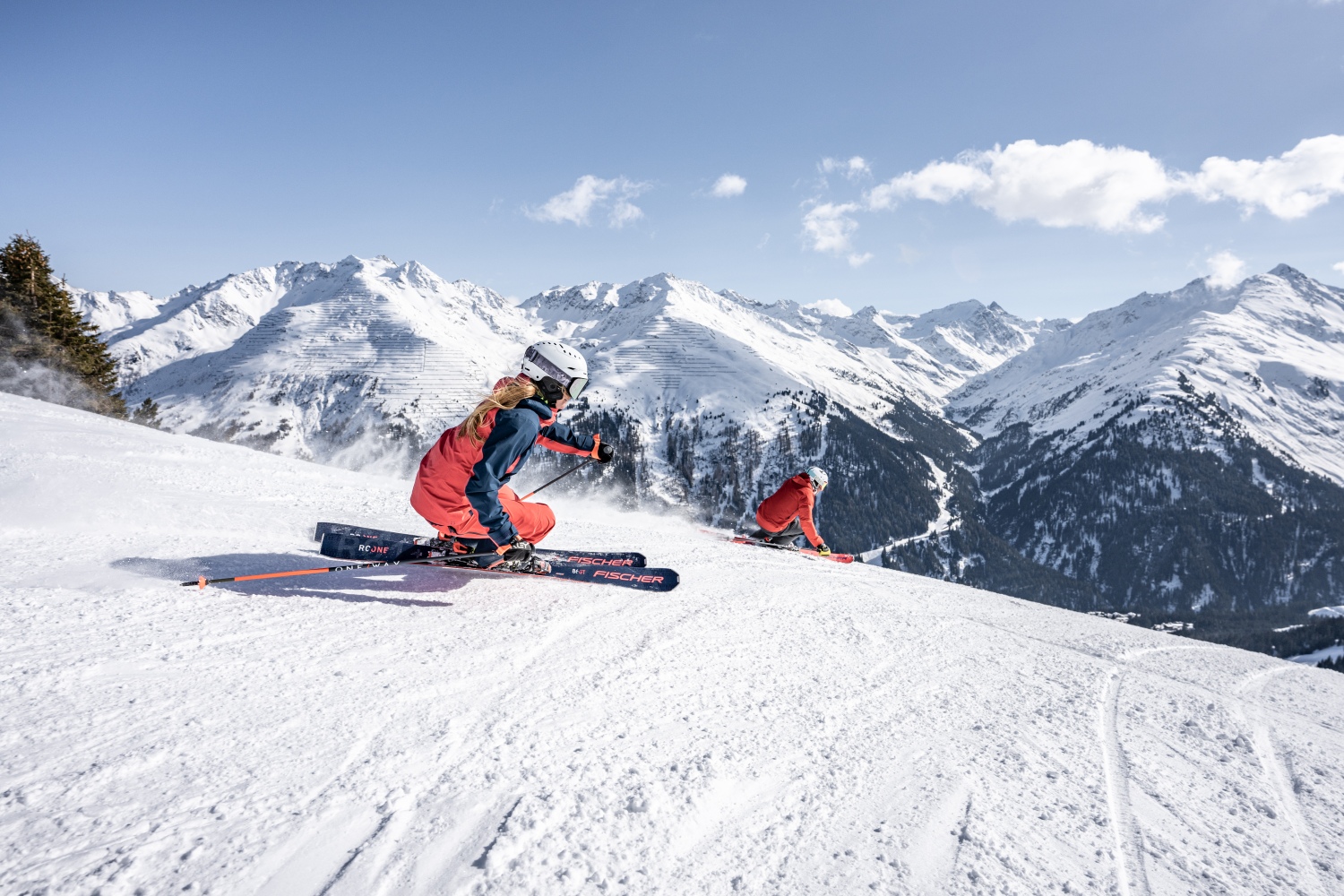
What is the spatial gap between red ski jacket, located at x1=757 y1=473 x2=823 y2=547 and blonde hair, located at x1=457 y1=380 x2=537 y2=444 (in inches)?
378

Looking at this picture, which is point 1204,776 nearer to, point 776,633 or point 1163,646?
point 776,633

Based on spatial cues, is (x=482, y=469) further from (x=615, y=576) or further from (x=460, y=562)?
(x=615, y=576)

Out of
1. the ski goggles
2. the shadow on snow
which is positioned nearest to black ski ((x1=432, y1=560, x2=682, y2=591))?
the shadow on snow

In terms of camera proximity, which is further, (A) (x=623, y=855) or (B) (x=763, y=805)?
(B) (x=763, y=805)

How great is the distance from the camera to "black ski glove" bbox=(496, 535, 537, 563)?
21.4 ft

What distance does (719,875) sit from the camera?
2.66 m

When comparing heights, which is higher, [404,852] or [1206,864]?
[1206,864]

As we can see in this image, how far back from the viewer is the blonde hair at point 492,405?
19.7ft

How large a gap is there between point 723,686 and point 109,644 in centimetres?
451

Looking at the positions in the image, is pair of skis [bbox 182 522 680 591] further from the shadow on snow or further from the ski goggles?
the ski goggles

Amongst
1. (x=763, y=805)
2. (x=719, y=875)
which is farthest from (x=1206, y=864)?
(x=719, y=875)

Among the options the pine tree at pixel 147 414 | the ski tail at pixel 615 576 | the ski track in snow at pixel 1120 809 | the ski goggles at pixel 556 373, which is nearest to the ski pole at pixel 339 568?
the ski tail at pixel 615 576

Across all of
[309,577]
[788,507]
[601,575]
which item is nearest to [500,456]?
[601,575]

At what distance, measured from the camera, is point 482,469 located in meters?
5.81
